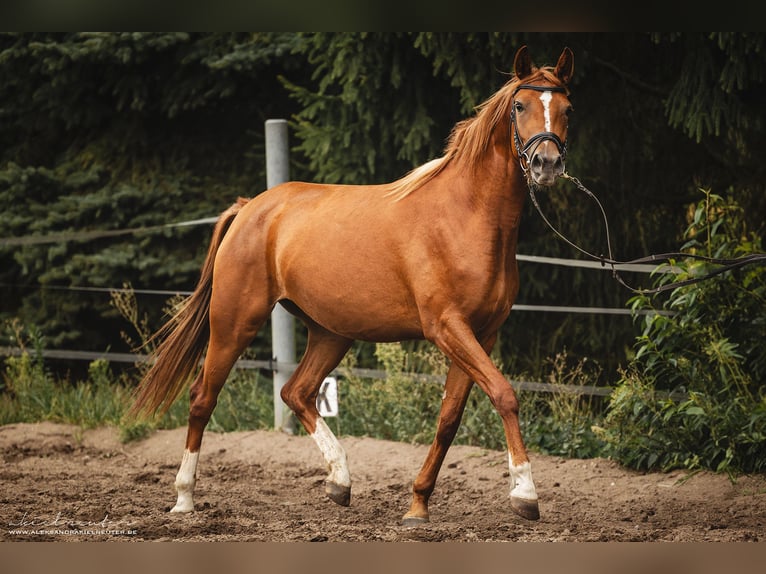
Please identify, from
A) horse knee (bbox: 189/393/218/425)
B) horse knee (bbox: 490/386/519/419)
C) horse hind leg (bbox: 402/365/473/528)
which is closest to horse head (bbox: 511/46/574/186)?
horse knee (bbox: 490/386/519/419)

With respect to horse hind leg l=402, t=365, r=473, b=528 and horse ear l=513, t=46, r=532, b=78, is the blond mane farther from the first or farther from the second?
horse hind leg l=402, t=365, r=473, b=528

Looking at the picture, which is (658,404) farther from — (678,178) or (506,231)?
(678,178)

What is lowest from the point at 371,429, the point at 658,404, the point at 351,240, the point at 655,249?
the point at 371,429

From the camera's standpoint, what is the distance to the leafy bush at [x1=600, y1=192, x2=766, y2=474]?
5.62 m

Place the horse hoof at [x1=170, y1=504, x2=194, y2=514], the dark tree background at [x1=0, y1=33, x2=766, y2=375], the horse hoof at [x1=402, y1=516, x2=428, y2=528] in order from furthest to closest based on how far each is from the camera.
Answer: the dark tree background at [x1=0, y1=33, x2=766, y2=375]
the horse hoof at [x1=170, y1=504, x2=194, y2=514]
the horse hoof at [x1=402, y1=516, x2=428, y2=528]

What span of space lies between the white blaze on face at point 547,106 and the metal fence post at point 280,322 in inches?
142

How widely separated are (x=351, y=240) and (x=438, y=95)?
3.38 metres

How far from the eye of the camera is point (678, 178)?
26.8 ft

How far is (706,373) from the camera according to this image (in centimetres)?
588

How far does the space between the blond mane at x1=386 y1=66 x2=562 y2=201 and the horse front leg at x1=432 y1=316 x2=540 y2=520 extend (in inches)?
30.3

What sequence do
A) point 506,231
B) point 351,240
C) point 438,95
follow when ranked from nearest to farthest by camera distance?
point 506,231, point 351,240, point 438,95

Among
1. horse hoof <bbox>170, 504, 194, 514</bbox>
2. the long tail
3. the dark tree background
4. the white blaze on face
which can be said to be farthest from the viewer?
the dark tree background

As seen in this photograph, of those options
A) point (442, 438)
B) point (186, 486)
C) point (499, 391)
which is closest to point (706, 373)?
point (442, 438)
